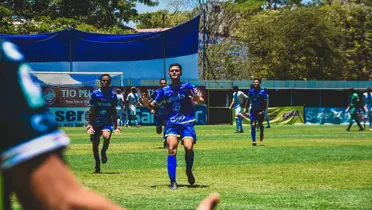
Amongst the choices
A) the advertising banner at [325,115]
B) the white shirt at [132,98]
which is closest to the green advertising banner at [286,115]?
the advertising banner at [325,115]

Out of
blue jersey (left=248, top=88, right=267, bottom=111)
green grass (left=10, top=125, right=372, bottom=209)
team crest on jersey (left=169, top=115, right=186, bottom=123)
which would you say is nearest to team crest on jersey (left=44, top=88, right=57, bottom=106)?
green grass (left=10, top=125, right=372, bottom=209)

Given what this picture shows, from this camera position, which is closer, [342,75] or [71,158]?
[71,158]

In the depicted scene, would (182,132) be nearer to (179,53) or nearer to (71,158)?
(71,158)

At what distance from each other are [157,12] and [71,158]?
6911 cm

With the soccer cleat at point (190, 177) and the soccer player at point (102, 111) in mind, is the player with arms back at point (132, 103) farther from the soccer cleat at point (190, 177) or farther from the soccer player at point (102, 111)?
the soccer cleat at point (190, 177)

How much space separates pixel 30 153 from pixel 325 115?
171 ft

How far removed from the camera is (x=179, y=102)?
45.3 ft

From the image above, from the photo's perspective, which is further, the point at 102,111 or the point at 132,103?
the point at 132,103

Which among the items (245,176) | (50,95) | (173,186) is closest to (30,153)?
(173,186)

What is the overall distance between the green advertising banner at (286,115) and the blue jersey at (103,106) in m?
34.2

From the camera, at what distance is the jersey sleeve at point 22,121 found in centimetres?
212

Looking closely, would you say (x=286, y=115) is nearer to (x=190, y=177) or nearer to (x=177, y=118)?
(x=177, y=118)

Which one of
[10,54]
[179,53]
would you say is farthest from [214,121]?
[10,54]

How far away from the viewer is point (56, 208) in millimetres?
2025
